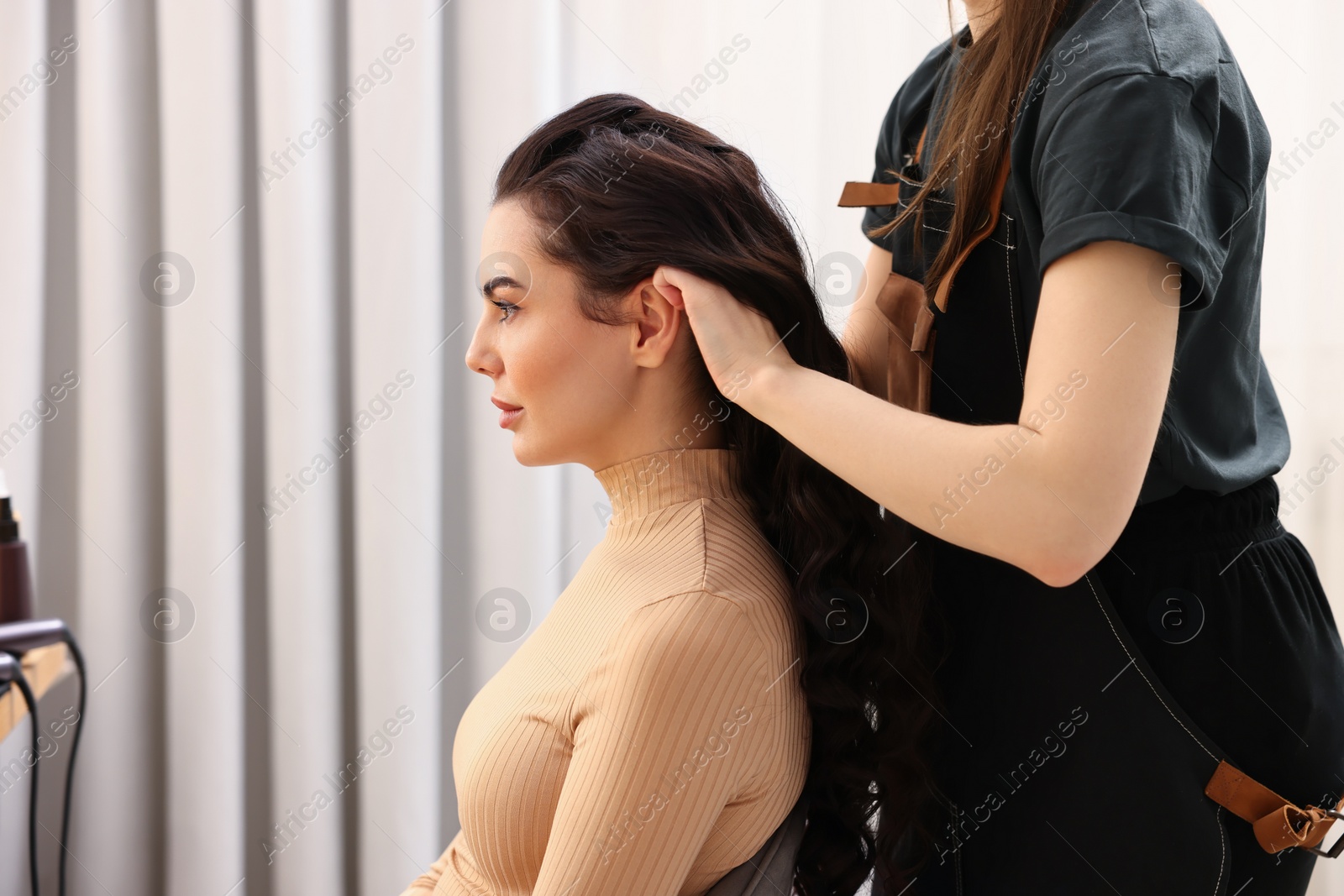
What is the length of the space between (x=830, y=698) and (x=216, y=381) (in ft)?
4.31

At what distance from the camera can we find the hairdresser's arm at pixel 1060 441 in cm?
60

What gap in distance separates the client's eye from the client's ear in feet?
0.40

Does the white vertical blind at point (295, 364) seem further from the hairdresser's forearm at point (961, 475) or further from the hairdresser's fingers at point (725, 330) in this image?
the hairdresser's forearm at point (961, 475)

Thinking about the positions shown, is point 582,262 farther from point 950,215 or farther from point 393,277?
point 393,277

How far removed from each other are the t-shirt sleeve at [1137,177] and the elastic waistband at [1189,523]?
0.20m

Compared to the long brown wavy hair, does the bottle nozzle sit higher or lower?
lower

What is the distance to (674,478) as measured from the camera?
92cm

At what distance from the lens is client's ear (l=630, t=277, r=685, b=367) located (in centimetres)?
88

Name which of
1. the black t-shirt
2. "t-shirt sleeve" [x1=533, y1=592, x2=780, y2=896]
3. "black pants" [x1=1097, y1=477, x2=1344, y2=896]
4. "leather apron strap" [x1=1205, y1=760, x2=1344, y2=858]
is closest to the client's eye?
"t-shirt sleeve" [x1=533, y1=592, x2=780, y2=896]

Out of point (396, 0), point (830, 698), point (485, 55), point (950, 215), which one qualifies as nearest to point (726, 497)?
point (830, 698)

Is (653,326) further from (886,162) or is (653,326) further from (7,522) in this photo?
(7,522)

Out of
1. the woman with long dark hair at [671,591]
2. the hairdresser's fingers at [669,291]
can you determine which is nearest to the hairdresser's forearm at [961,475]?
the woman with long dark hair at [671,591]

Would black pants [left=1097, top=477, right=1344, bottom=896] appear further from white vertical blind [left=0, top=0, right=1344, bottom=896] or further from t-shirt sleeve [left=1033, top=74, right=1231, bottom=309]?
white vertical blind [left=0, top=0, right=1344, bottom=896]

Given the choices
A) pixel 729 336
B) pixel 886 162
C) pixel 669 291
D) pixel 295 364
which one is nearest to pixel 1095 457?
pixel 729 336
